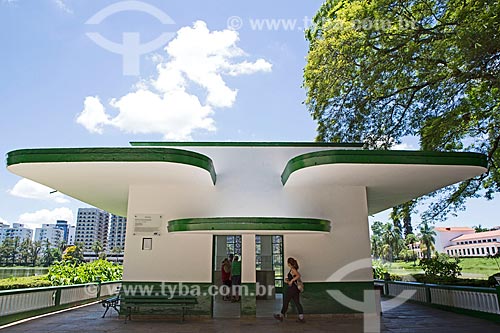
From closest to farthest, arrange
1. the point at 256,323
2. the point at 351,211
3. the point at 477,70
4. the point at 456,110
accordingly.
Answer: the point at 256,323
the point at 351,211
the point at 477,70
the point at 456,110

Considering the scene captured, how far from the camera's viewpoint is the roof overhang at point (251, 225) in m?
8.10

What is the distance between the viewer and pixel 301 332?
732 centimetres

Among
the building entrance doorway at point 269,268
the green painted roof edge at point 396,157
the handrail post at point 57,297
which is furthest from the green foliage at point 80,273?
the green painted roof edge at point 396,157

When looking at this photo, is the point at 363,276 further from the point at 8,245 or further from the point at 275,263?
the point at 8,245

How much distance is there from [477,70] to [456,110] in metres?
2.19

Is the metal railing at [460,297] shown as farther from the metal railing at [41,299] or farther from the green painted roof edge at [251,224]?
the metal railing at [41,299]

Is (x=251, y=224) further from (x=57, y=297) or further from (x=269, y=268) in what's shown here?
(x=269, y=268)

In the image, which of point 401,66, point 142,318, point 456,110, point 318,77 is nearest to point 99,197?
point 142,318

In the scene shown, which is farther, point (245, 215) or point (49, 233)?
point (49, 233)

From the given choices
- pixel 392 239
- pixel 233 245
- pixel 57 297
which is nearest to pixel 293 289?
pixel 57 297

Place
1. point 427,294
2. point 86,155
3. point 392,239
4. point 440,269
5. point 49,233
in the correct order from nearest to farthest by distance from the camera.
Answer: point 86,155 < point 427,294 < point 440,269 < point 392,239 < point 49,233

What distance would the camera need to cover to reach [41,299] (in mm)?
9812

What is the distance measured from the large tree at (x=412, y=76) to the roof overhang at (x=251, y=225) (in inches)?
308

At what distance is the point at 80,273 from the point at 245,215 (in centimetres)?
787
